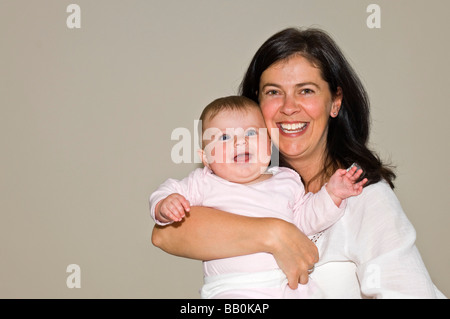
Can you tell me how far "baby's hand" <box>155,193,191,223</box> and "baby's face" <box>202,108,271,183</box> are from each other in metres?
0.23

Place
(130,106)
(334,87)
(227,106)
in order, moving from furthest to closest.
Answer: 1. (130,106)
2. (334,87)
3. (227,106)

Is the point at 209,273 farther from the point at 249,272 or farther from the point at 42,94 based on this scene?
the point at 42,94

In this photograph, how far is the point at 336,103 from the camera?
2213mm

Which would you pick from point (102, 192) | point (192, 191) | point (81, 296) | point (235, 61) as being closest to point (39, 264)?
point (81, 296)

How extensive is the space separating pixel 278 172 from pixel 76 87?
2115 mm

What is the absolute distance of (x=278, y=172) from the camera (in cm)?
202

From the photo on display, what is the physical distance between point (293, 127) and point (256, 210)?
0.39m

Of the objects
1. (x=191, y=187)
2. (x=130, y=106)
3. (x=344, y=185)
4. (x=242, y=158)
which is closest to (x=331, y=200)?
(x=344, y=185)

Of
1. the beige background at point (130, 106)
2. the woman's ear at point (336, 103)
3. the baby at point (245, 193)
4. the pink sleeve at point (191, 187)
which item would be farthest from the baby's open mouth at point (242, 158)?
the beige background at point (130, 106)

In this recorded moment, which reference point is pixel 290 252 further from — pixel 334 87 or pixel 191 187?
pixel 334 87

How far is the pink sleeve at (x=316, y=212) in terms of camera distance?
183cm

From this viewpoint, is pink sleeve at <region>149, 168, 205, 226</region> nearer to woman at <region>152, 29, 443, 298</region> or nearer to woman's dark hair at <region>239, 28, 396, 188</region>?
woman at <region>152, 29, 443, 298</region>

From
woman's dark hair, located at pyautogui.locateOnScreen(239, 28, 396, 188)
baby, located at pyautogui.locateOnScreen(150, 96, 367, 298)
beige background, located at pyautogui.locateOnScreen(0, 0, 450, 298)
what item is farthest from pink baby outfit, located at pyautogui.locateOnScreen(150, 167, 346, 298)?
beige background, located at pyautogui.locateOnScreen(0, 0, 450, 298)

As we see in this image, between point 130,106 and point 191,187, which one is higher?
point 130,106
